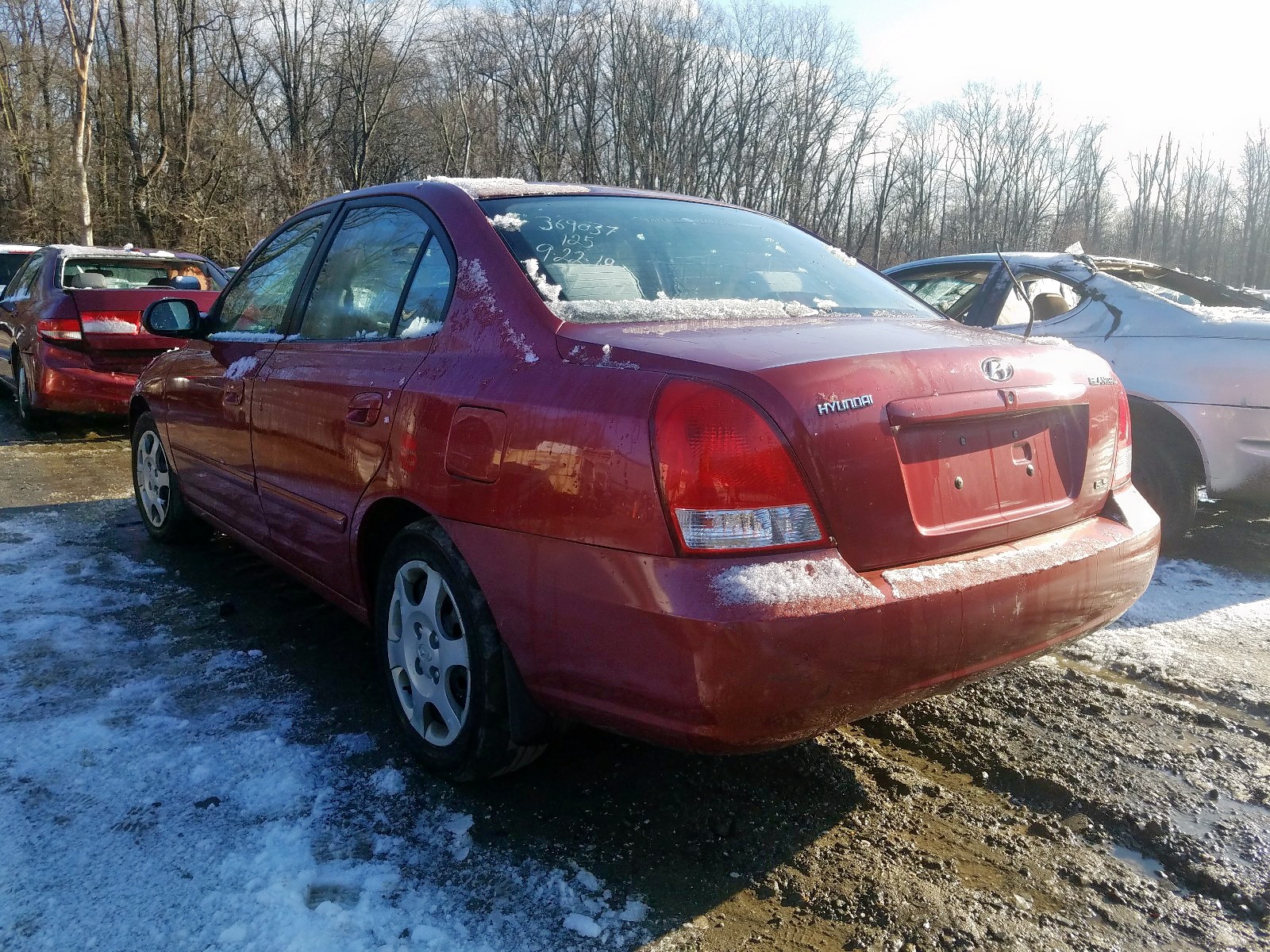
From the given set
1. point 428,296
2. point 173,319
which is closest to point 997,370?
point 428,296

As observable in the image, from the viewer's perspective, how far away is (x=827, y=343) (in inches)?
82.7

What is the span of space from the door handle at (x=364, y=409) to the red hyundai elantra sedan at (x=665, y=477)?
0.02m

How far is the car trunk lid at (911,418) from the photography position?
1.87m

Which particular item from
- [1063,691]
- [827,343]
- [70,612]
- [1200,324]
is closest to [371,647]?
[70,612]

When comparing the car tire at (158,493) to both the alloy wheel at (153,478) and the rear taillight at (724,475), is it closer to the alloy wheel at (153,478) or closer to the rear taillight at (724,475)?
the alloy wheel at (153,478)

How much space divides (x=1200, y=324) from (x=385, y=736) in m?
4.18

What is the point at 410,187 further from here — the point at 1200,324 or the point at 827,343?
the point at 1200,324

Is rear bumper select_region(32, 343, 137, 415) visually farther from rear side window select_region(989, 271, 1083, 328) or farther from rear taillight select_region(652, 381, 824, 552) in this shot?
rear taillight select_region(652, 381, 824, 552)

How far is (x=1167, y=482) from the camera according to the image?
4621mm

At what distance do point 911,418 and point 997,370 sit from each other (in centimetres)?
35

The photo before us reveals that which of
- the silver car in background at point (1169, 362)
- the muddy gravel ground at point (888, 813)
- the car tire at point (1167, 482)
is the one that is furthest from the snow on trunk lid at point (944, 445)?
the car tire at point (1167, 482)

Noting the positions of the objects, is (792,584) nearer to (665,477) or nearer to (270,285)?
(665,477)

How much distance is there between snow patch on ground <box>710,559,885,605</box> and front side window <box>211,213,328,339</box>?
2307mm

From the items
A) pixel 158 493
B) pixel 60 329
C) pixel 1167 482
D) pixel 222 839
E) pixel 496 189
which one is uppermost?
pixel 496 189
